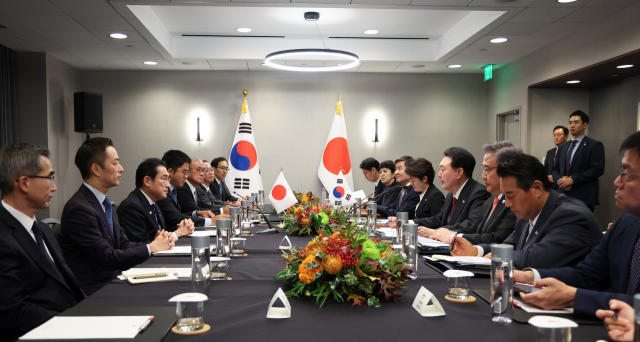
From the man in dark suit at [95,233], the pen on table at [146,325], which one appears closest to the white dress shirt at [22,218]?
the man in dark suit at [95,233]

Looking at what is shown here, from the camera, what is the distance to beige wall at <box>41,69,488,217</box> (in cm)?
836

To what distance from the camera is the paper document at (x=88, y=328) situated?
1228 millimetres

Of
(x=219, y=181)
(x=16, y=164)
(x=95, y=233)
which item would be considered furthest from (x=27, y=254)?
(x=219, y=181)

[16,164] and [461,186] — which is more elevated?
[16,164]

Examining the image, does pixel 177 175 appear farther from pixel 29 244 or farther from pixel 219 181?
pixel 29 244

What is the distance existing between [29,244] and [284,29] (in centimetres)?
559

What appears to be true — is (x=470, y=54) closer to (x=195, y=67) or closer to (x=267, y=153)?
(x=267, y=153)

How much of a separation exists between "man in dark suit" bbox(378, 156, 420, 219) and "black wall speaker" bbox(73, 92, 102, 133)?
17.0ft

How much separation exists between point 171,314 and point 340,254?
592mm

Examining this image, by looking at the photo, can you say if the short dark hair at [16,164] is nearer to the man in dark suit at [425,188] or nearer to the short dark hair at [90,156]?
the short dark hair at [90,156]

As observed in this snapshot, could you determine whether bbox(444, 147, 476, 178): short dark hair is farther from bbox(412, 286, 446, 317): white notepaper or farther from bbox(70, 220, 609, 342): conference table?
bbox(412, 286, 446, 317): white notepaper

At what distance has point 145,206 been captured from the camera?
3.26 metres

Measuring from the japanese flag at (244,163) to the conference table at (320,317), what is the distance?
627cm

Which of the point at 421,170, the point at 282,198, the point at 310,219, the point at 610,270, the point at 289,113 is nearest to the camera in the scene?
the point at 610,270
